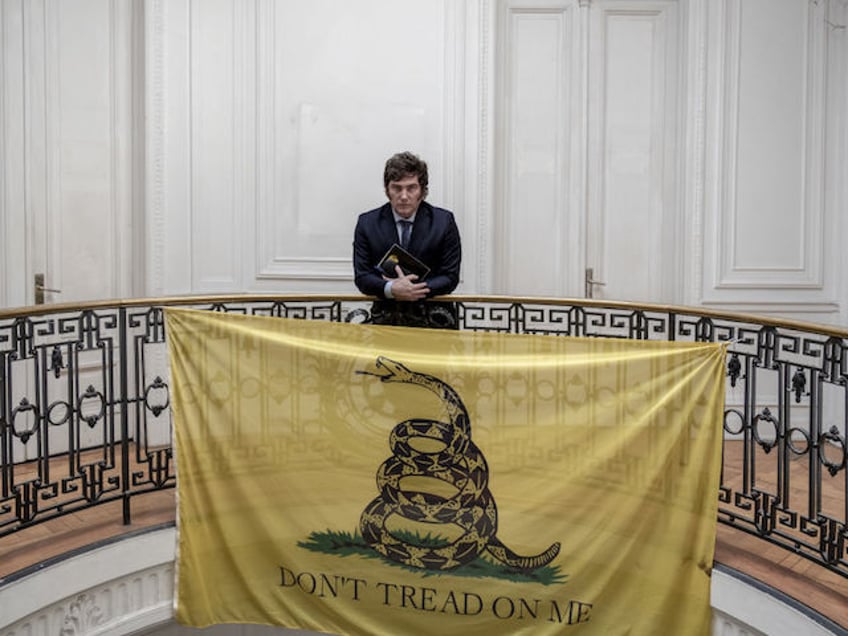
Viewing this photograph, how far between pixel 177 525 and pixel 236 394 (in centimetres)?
62

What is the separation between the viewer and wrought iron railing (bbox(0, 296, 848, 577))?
122 inches

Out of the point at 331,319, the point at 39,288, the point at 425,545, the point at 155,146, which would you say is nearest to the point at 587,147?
the point at 331,319

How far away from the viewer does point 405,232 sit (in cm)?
407

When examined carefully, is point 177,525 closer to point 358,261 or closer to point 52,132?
point 358,261

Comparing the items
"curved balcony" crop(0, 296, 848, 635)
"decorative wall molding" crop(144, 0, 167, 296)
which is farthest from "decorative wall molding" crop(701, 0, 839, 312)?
"decorative wall molding" crop(144, 0, 167, 296)

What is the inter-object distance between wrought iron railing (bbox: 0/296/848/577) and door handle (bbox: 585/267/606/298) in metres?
0.26

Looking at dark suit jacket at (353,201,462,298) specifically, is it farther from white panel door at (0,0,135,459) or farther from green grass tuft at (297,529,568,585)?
white panel door at (0,0,135,459)

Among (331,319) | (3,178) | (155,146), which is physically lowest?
(331,319)

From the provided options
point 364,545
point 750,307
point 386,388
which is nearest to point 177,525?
point 364,545

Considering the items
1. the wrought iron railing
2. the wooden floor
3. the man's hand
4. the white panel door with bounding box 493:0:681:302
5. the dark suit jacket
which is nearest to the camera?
the wooden floor

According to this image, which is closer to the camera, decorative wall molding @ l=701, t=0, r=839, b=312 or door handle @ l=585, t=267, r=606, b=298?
decorative wall molding @ l=701, t=0, r=839, b=312

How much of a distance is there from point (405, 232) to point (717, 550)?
6.60 feet

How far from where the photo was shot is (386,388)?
Result: 346 centimetres

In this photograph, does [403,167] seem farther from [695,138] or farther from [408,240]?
[695,138]
